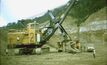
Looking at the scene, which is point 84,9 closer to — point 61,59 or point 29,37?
point 61,59

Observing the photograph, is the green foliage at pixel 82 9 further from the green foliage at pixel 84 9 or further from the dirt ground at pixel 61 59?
the dirt ground at pixel 61 59

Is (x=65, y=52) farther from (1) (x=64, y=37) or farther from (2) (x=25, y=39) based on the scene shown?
(2) (x=25, y=39)

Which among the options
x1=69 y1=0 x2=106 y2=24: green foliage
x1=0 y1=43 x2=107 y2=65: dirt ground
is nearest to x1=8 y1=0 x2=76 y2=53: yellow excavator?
x1=0 y1=43 x2=107 y2=65: dirt ground

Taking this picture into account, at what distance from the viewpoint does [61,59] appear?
12.9 ft

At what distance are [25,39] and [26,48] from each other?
151 millimetres

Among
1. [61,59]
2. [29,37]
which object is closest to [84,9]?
[61,59]

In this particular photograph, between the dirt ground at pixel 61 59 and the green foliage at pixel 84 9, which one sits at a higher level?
the green foliage at pixel 84 9

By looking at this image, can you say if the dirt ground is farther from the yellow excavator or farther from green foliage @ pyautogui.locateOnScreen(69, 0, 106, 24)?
green foliage @ pyautogui.locateOnScreen(69, 0, 106, 24)

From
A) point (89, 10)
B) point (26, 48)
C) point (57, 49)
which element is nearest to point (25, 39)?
point (26, 48)

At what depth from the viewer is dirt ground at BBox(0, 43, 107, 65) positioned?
3.78m

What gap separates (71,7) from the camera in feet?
13.1

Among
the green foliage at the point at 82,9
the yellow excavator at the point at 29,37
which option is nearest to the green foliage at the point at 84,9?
the green foliage at the point at 82,9

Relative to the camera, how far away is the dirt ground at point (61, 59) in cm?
378

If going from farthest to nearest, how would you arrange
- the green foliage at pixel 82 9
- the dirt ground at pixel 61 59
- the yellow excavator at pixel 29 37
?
the yellow excavator at pixel 29 37 → the green foliage at pixel 82 9 → the dirt ground at pixel 61 59
